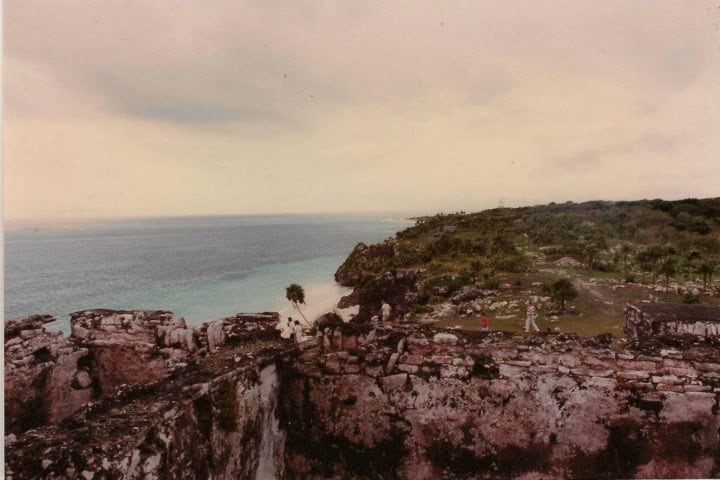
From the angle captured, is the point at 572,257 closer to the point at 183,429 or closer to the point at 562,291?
the point at 562,291

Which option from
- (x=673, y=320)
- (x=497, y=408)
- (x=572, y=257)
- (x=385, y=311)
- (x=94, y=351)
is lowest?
(x=385, y=311)

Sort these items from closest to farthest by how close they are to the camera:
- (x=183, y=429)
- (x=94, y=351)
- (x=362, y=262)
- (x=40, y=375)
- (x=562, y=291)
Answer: (x=183, y=429) < (x=40, y=375) < (x=94, y=351) < (x=562, y=291) < (x=362, y=262)

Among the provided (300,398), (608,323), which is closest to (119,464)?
(300,398)

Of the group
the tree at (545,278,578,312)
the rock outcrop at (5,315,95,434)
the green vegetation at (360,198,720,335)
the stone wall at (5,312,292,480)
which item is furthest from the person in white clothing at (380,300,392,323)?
the rock outcrop at (5,315,95,434)

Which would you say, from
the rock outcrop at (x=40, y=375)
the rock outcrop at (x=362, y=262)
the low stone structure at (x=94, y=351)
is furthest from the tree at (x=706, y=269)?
the rock outcrop at (x=40, y=375)

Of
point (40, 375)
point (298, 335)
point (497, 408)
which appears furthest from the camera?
point (298, 335)

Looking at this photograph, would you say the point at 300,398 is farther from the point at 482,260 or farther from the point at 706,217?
the point at 706,217

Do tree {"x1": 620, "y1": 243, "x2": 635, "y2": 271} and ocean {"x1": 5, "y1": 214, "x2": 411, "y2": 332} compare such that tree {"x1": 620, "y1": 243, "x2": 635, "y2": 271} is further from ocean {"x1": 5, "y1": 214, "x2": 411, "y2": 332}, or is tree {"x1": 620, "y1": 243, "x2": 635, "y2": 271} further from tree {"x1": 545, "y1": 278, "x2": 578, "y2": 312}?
ocean {"x1": 5, "y1": 214, "x2": 411, "y2": 332}

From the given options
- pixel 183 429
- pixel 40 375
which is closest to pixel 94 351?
pixel 40 375
